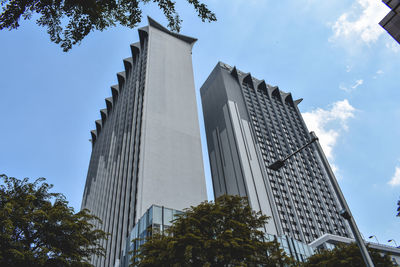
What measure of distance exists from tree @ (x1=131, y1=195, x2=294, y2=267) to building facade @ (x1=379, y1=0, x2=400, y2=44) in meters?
18.0

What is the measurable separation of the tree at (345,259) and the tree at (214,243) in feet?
27.0

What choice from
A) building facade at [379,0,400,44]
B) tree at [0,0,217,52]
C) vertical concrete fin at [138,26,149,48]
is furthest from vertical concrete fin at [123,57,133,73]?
tree at [0,0,217,52]

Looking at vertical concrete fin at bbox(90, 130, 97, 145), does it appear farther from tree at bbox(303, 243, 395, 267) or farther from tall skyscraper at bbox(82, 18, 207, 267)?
tree at bbox(303, 243, 395, 267)

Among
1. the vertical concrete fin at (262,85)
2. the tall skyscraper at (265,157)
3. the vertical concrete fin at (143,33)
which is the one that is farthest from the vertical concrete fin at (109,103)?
the vertical concrete fin at (262,85)

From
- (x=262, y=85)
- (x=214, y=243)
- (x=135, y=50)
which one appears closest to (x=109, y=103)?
(x=135, y=50)

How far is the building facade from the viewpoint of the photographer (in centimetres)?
2272

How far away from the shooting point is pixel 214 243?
1595 cm

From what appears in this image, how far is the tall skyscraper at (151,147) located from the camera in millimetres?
58719

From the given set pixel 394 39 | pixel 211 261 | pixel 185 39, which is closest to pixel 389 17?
pixel 394 39

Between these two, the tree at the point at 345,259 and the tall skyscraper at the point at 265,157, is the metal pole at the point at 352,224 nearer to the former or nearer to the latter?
the tree at the point at 345,259

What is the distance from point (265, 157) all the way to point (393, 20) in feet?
254

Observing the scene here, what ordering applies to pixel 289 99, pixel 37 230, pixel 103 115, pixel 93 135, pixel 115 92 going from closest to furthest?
pixel 37 230 → pixel 115 92 → pixel 103 115 → pixel 93 135 → pixel 289 99

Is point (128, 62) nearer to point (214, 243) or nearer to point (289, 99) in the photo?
point (289, 99)

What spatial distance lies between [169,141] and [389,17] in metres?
52.8
